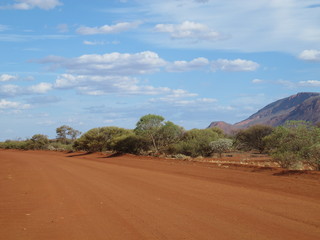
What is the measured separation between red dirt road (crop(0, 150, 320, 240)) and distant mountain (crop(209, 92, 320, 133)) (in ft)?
228

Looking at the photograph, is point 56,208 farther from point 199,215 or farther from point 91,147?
point 91,147

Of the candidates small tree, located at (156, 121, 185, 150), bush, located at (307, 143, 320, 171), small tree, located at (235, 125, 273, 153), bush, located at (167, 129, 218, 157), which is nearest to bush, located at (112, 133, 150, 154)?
small tree, located at (156, 121, 185, 150)

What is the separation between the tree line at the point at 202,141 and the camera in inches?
831

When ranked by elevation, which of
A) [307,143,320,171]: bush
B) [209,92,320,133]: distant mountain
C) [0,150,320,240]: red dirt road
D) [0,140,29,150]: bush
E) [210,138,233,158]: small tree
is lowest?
[0,150,320,240]: red dirt road

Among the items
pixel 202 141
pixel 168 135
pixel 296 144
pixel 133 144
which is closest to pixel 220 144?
pixel 202 141

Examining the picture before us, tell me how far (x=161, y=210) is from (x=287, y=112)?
118m

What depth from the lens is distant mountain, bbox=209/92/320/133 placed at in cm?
10062

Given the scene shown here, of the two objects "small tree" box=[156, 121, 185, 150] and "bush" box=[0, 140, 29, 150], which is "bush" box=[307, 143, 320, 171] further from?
"bush" box=[0, 140, 29, 150]

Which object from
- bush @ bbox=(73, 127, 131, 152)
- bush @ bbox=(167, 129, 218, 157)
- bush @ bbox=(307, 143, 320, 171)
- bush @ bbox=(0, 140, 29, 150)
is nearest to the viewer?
bush @ bbox=(307, 143, 320, 171)

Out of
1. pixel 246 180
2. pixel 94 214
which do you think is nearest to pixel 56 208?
pixel 94 214

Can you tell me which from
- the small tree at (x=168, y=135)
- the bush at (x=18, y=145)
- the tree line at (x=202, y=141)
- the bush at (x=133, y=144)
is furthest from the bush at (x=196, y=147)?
the bush at (x=18, y=145)

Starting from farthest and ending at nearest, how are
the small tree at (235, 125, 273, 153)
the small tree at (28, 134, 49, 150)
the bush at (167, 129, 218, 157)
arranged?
the small tree at (28, 134, 49, 150), the small tree at (235, 125, 273, 153), the bush at (167, 129, 218, 157)

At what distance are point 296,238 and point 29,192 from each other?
31.4 ft

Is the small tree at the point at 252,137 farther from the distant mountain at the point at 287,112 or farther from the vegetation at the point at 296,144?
the distant mountain at the point at 287,112
